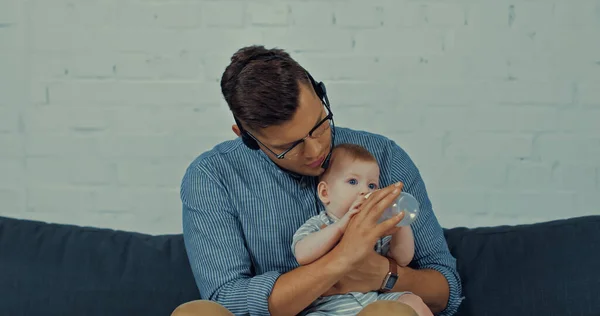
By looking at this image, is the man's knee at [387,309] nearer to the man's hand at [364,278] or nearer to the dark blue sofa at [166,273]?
the man's hand at [364,278]

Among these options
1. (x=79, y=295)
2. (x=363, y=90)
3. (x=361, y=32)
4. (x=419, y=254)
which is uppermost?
(x=361, y=32)

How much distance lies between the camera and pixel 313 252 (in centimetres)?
184

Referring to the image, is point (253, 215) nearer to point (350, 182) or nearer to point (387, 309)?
point (350, 182)

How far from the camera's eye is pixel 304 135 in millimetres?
1834

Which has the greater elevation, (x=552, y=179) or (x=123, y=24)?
(x=123, y=24)

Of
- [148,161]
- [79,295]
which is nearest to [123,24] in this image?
[148,161]

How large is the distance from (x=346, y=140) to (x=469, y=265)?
48cm

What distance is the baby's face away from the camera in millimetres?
1824

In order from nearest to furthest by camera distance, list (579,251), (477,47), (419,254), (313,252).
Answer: (313,252) < (419,254) < (579,251) < (477,47)

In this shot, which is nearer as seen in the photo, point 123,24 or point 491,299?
point 491,299

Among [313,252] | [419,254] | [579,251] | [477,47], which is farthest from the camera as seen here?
[477,47]

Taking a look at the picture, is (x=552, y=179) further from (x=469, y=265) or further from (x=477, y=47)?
(x=469, y=265)

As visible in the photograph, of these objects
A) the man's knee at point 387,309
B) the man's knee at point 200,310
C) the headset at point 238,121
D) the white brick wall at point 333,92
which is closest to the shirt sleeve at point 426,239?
the headset at point 238,121

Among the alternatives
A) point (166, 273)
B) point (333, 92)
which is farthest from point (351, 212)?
point (333, 92)
